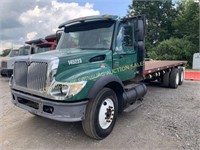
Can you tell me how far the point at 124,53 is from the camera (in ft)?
14.7

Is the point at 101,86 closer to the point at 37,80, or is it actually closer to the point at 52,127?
the point at 37,80

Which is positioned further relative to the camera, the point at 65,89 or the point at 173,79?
the point at 173,79

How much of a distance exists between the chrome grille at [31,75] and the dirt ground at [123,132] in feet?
3.37

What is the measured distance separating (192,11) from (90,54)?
852 inches

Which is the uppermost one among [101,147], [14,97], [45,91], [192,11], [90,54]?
[192,11]

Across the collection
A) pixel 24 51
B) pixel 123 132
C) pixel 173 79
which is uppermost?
pixel 24 51

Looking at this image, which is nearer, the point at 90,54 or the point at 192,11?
the point at 90,54

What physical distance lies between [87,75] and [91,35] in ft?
4.19

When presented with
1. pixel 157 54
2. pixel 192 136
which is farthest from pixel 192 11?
pixel 192 136

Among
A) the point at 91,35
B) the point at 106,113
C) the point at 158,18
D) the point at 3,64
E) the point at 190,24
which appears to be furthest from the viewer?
the point at 158,18

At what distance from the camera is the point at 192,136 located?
3.67 m

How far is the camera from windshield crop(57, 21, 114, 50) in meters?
4.12

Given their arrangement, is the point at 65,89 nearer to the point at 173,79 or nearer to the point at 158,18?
the point at 173,79

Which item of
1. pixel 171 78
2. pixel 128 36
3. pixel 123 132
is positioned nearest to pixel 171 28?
pixel 171 78
